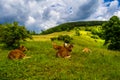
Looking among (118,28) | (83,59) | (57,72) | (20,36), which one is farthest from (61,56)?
(118,28)

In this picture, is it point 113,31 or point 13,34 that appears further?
point 113,31

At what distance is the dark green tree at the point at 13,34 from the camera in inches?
1787

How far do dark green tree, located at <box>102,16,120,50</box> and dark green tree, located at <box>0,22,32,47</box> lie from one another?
115 feet

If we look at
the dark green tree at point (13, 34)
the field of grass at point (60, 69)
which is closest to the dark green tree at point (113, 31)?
the dark green tree at point (13, 34)

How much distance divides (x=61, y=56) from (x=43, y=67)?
5245mm

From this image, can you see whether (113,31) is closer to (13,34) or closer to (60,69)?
(13,34)

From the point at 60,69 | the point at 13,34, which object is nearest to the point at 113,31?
the point at 13,34

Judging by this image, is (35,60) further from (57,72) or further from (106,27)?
(106,27)

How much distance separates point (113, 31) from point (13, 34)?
3734cm

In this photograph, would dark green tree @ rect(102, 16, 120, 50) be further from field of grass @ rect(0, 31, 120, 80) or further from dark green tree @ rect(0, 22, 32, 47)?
field of grass @ rect(0, 31, 120, 80)

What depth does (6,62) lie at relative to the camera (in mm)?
26000

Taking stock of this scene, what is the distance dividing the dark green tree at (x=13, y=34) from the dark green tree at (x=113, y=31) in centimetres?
3504

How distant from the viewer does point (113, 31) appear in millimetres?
76375

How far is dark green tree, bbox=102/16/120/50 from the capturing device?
249 feet
